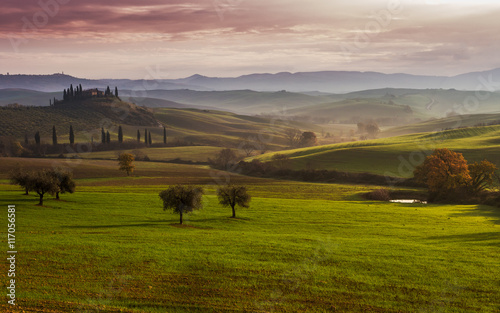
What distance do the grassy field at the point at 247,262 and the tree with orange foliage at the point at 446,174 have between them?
26253mm

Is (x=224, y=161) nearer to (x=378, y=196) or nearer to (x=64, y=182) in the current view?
(x=378, y=196)

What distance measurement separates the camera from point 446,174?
3268 inches

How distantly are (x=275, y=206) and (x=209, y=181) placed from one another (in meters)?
45.3

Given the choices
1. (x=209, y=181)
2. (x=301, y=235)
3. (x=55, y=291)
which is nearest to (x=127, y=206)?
(x=301, y=235)

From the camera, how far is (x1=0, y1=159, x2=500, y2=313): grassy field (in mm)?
24906

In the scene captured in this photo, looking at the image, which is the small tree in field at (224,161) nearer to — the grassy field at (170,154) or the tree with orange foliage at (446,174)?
the grassy field at (170,154)

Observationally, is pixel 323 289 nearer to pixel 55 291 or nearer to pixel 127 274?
pixel 127 274

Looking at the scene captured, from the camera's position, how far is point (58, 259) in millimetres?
30578

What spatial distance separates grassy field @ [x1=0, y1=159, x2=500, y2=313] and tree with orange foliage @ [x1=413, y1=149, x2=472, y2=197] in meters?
26.3

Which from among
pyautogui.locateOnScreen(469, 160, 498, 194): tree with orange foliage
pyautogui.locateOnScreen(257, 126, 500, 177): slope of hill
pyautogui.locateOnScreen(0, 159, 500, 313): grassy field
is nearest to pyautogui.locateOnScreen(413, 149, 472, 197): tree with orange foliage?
pyautogui.locateOnScreen(469, 160, 498, 194): tree with orange foliage

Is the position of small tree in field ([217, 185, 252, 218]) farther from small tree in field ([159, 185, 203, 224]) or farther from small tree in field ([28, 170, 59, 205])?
small tree in field ([28, 170, 59, 205])

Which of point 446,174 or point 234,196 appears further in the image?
point 446,174

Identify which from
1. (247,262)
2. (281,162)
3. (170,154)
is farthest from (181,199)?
(170,154)

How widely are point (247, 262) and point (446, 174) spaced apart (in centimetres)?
6653
